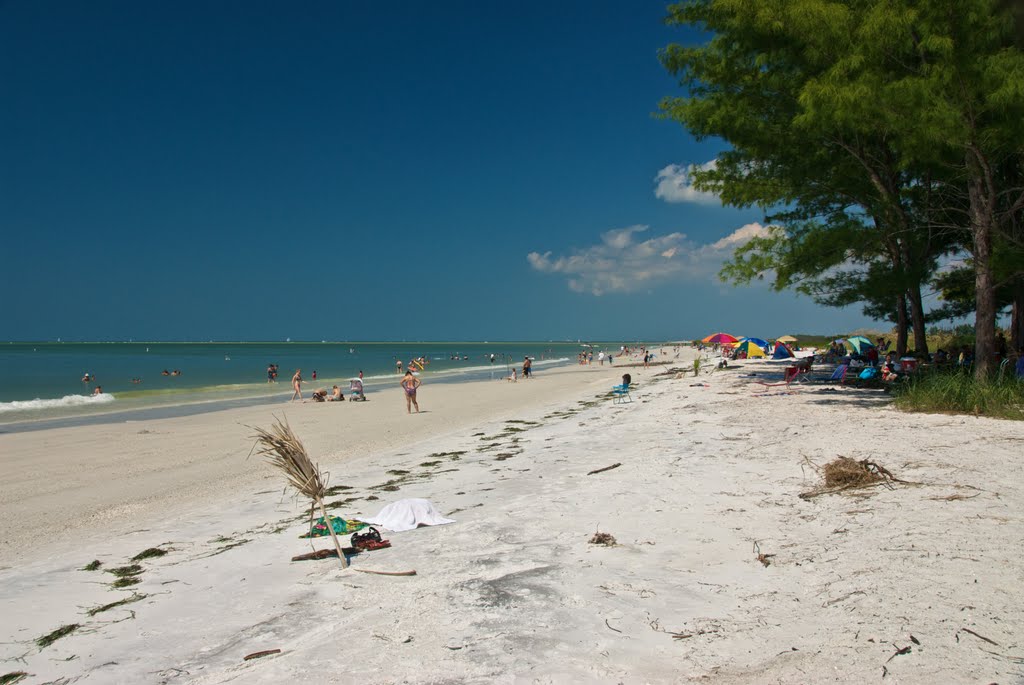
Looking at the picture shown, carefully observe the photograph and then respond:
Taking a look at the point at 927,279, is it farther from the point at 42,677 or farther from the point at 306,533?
the point at 42,677

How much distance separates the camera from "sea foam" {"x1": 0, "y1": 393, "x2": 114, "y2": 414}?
25031 millimetres

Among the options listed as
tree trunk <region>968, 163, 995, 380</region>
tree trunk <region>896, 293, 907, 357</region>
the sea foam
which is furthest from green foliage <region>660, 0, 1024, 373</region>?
the sea foam

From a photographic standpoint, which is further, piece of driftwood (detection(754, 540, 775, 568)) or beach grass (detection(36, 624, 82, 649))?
piece of driftwood (detection(754, 540, 775, 568))

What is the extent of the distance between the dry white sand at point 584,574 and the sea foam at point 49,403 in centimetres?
1919

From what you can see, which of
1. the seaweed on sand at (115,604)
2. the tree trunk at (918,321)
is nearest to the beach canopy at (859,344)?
the tree trunk at (918,321)

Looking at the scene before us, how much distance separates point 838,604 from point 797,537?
1329mm

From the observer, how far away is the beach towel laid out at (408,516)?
623 cm

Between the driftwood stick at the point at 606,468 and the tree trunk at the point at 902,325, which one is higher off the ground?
the tree trunk at the point at 902,325

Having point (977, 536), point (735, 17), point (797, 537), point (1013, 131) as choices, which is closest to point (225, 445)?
point (797, 537)

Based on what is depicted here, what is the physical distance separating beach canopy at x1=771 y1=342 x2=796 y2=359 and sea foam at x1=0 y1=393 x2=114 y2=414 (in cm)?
3451

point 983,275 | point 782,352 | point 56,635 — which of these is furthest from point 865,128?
point 782,352

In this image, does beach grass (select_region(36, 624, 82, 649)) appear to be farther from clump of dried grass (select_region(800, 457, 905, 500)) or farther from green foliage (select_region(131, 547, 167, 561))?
clump of dried grass (select_region(800, 457, 905, 500))

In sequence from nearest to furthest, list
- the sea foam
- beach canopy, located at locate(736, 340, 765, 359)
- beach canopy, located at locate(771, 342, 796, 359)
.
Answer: the sea foam
beach canopy, located at locate(771, 342, 796, 359)
beach canopy, located at locate(736, 340, 765, 359)

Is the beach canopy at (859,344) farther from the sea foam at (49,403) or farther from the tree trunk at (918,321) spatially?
the sea foam at (49,403)
